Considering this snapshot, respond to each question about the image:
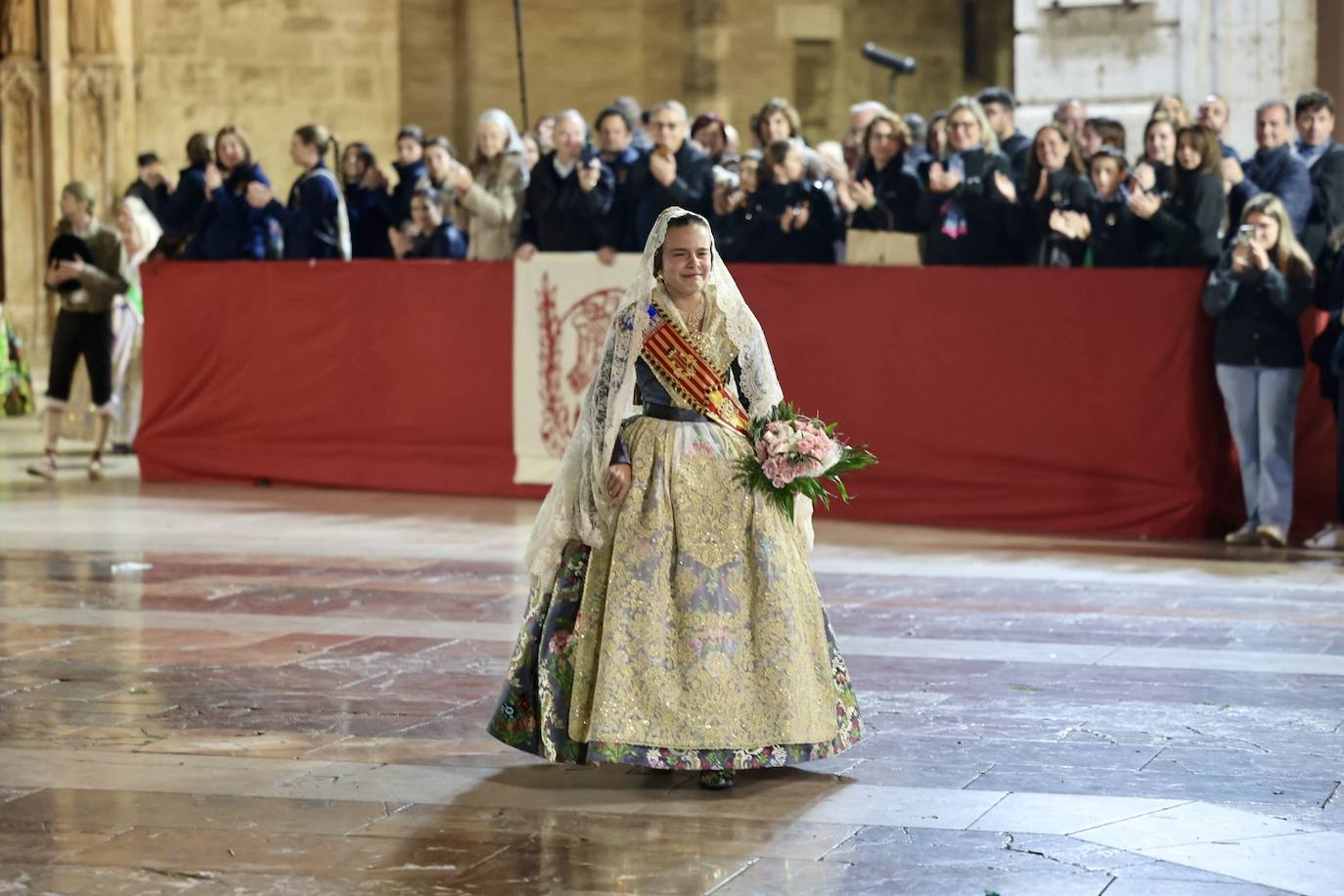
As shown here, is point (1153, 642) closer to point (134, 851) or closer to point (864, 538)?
point (864, 538)

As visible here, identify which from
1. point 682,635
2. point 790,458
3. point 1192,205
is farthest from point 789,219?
point 682,635

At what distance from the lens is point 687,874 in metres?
5.30

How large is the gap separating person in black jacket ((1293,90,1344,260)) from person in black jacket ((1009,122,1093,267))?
115 cm

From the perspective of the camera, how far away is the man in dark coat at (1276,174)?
11367 mm

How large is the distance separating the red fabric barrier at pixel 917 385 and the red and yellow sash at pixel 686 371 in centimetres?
538

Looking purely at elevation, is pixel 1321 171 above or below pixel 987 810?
above

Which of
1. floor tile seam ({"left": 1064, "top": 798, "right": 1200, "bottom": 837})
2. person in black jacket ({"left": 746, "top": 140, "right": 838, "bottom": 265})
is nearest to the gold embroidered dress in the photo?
floor tile seam ({"left": 1064, "top": 798, "right": 1200, "bottom": 837})

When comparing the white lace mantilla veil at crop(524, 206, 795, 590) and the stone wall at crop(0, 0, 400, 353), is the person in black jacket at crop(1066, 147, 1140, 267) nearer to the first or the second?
the white lace mantilla veil at crop(524, 206, 795, 590)

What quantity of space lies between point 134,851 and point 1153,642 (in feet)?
14.2

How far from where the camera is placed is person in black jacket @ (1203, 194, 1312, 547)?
10.7 meters

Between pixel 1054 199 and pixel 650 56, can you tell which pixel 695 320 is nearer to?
pixel 1054 199

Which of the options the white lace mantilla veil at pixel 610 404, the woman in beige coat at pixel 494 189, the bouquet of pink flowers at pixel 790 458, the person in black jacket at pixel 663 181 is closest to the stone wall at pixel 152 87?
the woman in beige coat at pixel 494 189

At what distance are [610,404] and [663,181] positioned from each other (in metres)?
6.29

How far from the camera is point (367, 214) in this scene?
15.0 m
